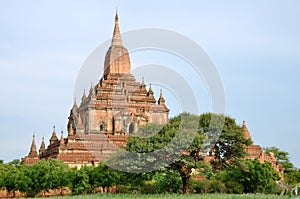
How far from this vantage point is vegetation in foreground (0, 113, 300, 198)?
32.2 meters

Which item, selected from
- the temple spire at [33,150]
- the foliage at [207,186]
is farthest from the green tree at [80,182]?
the temple spire at [33,150]

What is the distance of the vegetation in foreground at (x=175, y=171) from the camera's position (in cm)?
3222

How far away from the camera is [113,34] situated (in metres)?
66.8

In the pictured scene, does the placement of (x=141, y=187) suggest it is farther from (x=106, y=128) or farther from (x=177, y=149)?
(x=106, y=128)

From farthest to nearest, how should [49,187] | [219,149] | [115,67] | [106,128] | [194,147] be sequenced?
[115,67] → [106,128] → [49,187] → [219,149] → [194,147]

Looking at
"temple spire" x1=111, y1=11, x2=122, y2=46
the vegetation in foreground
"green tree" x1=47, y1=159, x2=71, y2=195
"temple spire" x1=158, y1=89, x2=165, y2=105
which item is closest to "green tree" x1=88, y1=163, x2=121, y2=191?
the vegetation in foreground

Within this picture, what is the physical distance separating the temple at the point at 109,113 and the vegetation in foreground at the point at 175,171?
41.8ft

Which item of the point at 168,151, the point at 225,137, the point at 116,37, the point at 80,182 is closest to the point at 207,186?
the point at 225,137

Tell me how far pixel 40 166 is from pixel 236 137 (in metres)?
14.8

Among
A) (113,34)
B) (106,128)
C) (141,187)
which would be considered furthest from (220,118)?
(113,34)

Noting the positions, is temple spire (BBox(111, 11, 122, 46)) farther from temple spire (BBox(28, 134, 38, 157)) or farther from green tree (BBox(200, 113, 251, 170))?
green tree (BBox(200, 113, 251, 170))

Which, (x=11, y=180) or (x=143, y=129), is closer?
(x=143, y=129)

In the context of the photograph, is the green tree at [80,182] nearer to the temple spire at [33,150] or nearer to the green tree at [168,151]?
the green tree at [168,151]

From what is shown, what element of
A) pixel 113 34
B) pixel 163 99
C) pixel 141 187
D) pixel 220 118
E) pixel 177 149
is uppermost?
pixel 113 34
